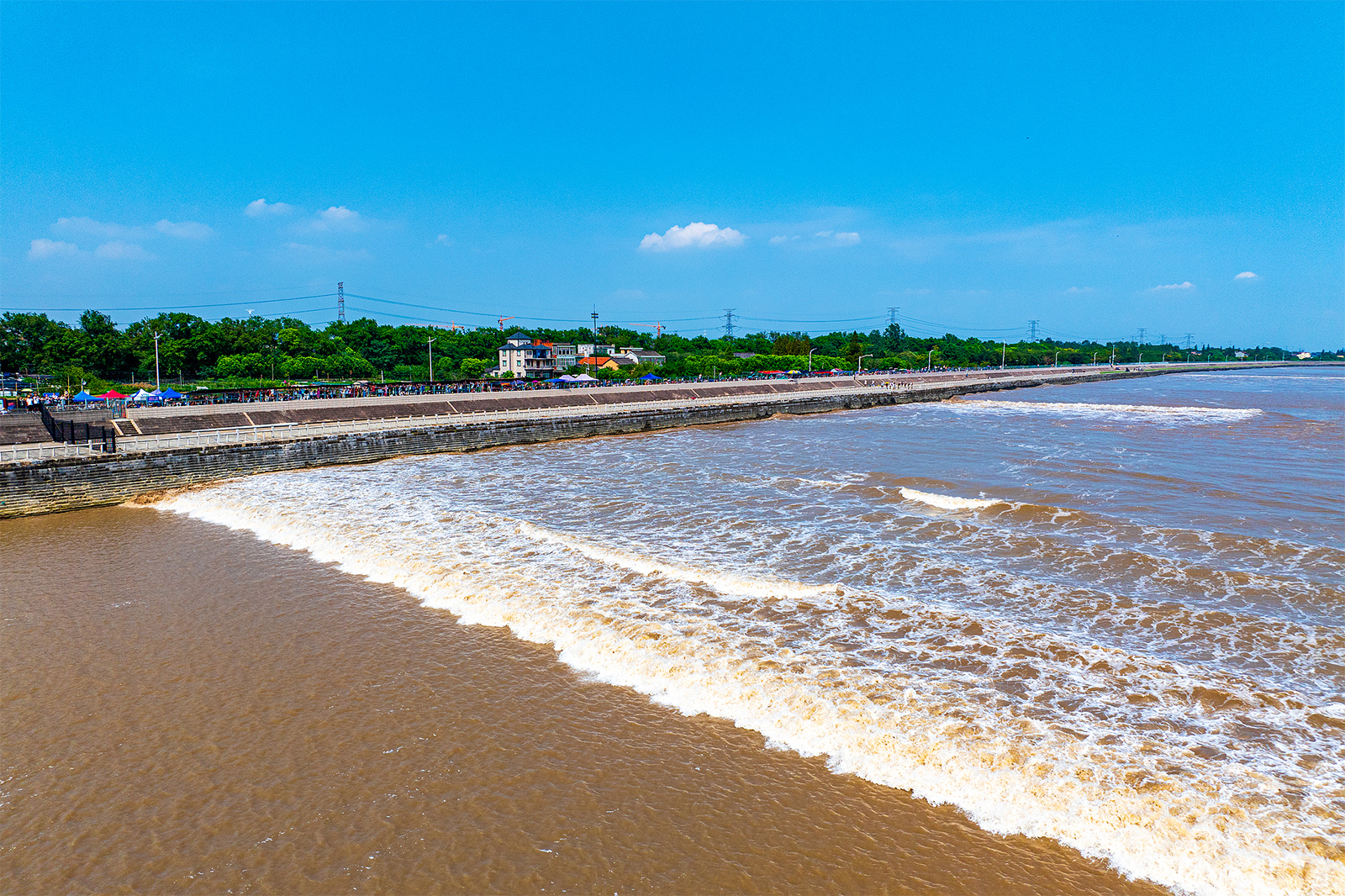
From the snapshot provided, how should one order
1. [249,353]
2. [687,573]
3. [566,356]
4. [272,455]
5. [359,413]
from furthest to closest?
[566,356], [249,353], [359,413], [272,455], [687,573]

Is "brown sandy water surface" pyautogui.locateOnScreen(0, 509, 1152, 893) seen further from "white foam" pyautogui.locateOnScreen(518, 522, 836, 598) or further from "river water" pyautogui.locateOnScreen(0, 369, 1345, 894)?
"white foam" pyautogui.locateOnScreen(518, 522, 836, 598)

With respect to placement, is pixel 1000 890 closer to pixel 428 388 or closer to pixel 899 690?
pixel 899 690

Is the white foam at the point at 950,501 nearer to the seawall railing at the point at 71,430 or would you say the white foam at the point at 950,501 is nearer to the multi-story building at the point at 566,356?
the seawall railing at the point at 71,430

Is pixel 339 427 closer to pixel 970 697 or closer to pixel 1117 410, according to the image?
pixel 970 697

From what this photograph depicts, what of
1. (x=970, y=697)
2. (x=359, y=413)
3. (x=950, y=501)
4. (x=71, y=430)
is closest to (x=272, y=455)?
(x=71, y=430)

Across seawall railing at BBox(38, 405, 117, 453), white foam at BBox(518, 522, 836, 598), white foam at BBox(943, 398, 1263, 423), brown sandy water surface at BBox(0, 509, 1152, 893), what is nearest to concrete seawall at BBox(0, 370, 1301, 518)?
seawall railing at BBox(38, 405, 117, 453)

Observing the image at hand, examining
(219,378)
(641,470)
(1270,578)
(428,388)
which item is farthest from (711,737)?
(219,378)

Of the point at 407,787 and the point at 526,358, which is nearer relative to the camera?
the point at 407,787
